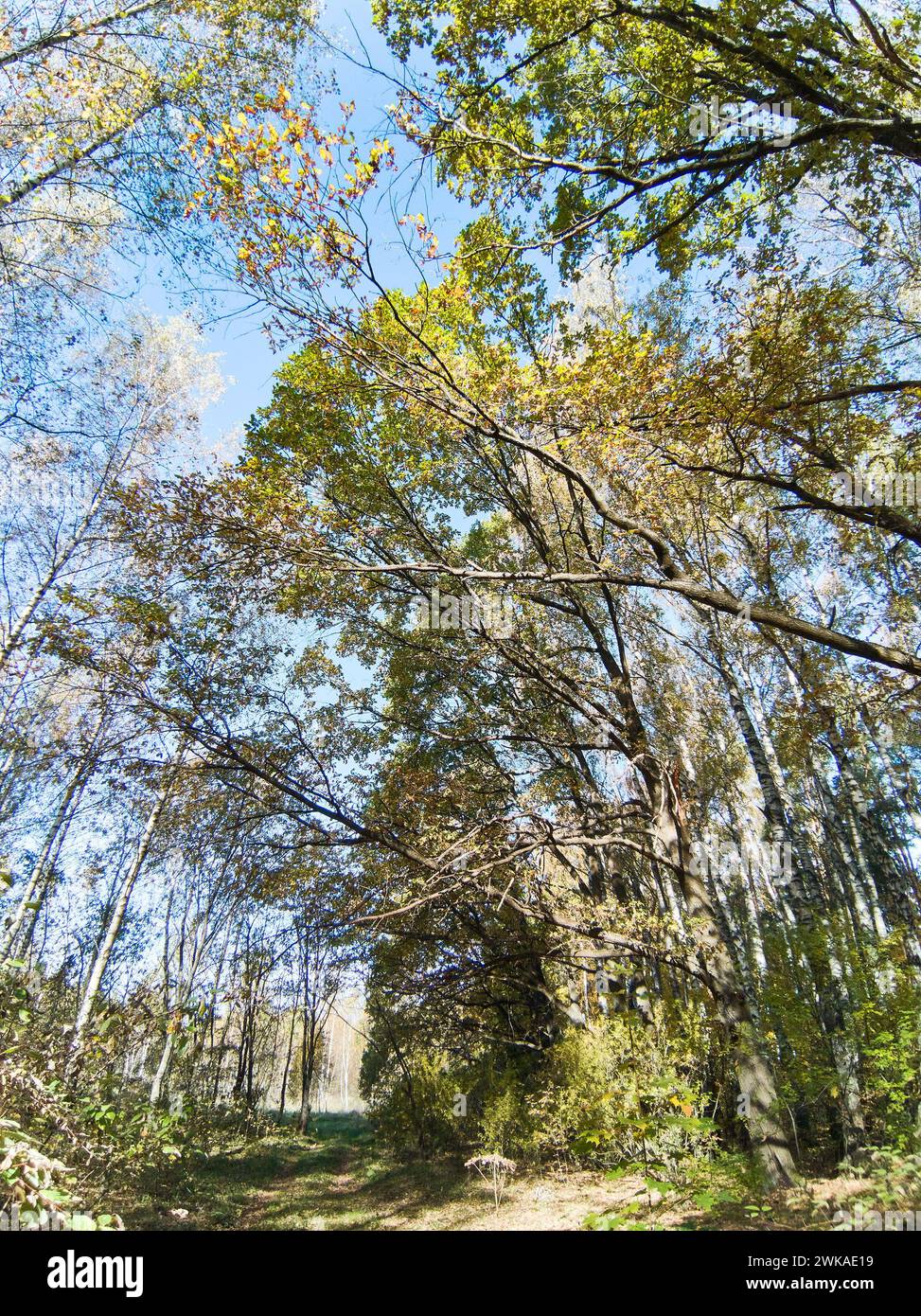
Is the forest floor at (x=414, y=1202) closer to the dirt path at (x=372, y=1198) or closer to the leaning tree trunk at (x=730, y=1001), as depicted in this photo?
the dirt path at (x=372, y=1198)

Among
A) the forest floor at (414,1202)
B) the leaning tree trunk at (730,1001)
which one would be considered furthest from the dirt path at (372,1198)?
the leaning tree trunk at (730,1001)

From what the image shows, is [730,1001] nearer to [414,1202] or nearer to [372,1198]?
[414,1202]

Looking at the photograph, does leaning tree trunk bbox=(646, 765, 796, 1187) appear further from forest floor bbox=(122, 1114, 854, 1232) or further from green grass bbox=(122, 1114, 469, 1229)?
green grass bbox=(122, 1114, 469, 1229)

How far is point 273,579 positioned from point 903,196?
7.59 meters

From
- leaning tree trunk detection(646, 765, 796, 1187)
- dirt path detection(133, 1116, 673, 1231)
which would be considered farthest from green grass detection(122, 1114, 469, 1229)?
leaning tree trunk detection(646, 765, 796, 1187)

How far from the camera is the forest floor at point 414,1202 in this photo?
5.15 m

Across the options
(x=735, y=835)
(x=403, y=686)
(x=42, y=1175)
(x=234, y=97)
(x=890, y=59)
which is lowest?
(x=42, y=1175)

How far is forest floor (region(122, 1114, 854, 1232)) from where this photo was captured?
5.15 metres

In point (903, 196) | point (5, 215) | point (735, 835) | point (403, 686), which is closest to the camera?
point (5, 215)

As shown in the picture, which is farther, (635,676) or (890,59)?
(635,676)
